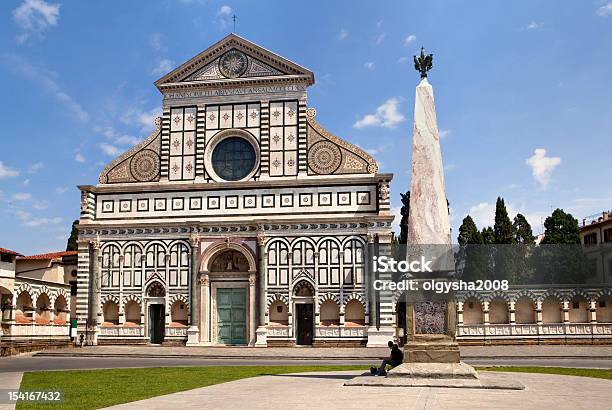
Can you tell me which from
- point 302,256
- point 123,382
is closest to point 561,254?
point 302,256

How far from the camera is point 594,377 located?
63.0ft

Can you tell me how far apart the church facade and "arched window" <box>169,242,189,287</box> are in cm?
6

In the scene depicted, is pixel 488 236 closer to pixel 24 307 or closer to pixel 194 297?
pixel 194 297

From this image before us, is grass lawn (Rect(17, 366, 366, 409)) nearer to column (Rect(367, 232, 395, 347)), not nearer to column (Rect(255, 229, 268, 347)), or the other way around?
column (Rect(255, 229, 268, 347))

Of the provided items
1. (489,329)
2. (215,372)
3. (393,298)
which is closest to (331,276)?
(393,298)

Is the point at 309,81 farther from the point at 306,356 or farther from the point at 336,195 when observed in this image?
the point at 306,356

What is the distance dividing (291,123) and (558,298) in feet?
63.0

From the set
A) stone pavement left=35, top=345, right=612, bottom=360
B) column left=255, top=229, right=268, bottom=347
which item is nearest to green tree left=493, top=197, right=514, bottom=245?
stone pavement left=35, top=345, right=612, bottom=360

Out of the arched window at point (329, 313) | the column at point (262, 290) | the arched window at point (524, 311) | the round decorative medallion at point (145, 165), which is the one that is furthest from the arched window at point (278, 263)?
the arched window at point (524, 311)

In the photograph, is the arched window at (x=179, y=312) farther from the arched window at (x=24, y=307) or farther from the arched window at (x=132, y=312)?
the arched window at (x=24, y=307)

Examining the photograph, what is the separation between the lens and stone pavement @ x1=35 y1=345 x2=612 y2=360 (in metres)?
33.0

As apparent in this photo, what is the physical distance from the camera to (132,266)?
4175 centimetres

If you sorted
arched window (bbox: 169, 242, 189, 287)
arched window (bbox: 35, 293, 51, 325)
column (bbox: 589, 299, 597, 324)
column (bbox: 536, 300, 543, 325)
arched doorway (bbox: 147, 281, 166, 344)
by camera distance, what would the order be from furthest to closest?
arched window (bbox: 35, 293, 51, 325), arched doorway (bbox: 147, 281, 166, 344), arched window (bbox: 169, 242, 189, 287), column (bbox: 536, 300, 543, 325), column (bbox: 589, 299, 597, 324)

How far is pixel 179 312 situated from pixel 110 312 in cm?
454
